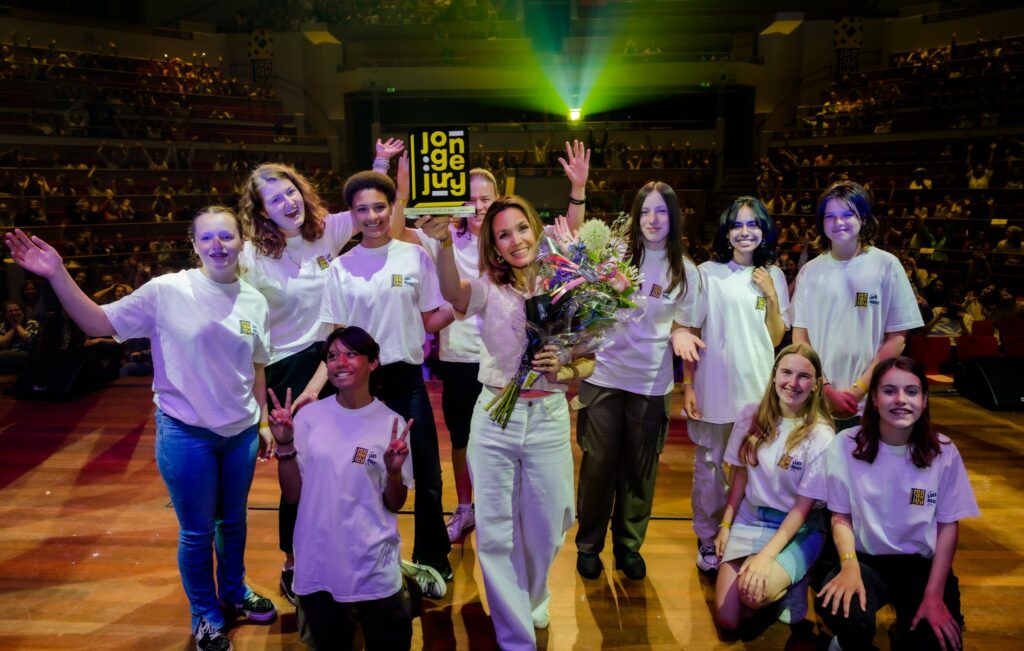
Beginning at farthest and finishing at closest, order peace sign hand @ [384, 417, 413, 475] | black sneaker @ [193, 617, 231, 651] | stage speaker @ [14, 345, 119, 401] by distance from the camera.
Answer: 1. stage speaker @ [14, 345, 119, 401]
2. black sneaker @ [193, 617, 231, 651]
3. peace sign hand @ [384, 417, 413, 475]

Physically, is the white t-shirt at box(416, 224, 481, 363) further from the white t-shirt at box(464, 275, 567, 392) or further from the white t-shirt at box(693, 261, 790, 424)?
the white t-shirt at box(693, 261, 790, 424)

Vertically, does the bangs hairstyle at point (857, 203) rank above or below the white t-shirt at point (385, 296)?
above

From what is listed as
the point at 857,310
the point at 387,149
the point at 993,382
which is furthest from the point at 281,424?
the point at 993,382

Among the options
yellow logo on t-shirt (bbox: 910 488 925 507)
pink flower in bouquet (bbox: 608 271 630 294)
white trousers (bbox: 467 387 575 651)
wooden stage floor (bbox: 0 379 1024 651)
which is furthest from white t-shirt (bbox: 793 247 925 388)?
white trousers (bbox: 467 387 575 651)

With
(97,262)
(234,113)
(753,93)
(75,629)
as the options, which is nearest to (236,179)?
(234,113)

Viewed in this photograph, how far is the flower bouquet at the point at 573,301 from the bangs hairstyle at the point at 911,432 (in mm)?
793

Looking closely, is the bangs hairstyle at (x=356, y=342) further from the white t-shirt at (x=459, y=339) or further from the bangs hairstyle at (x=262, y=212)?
the white t-shirt at (x=459, y=339)

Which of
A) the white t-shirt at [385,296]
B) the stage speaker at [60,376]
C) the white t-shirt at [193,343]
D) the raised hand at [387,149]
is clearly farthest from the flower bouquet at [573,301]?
the stage speaker at [60,376]

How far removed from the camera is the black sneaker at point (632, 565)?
2.80 metres


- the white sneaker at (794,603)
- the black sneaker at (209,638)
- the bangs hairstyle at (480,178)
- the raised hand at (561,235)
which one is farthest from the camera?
the bangs hairstyle at (480,178)

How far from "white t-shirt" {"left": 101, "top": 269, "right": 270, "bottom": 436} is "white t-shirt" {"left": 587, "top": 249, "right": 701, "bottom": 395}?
4.17ft

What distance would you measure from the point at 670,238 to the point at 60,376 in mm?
4529

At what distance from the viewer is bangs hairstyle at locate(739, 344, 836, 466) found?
2.44 m

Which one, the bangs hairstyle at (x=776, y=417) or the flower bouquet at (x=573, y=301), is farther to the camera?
the bangs hairstyle at (x=776, y=417)
